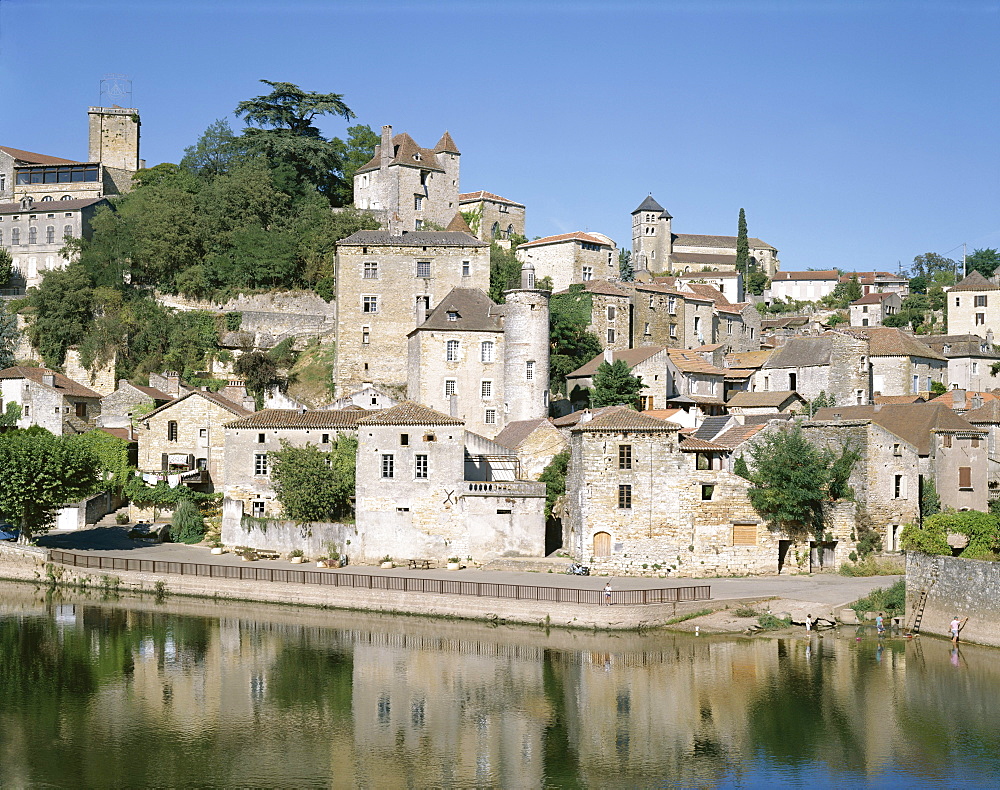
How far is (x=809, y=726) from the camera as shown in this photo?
24781mm

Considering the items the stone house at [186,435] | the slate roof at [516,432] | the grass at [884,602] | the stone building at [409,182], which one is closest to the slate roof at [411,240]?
the stone house at [186,435]

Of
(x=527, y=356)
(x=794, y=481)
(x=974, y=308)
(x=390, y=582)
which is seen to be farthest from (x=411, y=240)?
(x=974, y=308)

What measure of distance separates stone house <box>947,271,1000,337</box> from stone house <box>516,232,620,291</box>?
22.8 meters

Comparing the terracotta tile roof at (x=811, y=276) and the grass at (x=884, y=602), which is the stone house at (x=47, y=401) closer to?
the grass at (x=884, y=602)

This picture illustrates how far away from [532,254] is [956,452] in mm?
38298

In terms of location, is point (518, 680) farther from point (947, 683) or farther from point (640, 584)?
point (947, 683)

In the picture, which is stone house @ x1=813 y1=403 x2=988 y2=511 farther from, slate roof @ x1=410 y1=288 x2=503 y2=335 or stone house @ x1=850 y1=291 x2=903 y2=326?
stone house @ x1=850 y1=291 x2=903 y2=326

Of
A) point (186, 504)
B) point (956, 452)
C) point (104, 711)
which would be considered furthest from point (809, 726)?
point (186, 504)

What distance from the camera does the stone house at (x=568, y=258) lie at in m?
72.8

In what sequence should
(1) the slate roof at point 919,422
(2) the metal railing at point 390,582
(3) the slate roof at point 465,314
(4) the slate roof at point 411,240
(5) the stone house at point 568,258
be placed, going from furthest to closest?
1. (5) the stone house at point 568,258
2. (4) the slate roof at point 411,240
3. (3) the slate roof at point 465,314
4. (1) the slate roof at point 919,422
5. (2) the metal railing at point 390,582

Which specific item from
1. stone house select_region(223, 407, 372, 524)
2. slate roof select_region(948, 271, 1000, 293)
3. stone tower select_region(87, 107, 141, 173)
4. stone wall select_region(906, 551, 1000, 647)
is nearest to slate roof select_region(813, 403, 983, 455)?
stone wall select_region(906, 551, 1000, 647)

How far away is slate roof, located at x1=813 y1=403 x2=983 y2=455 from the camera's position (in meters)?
40.8

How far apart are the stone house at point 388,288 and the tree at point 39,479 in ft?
49.1

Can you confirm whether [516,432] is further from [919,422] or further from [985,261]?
[985,261]
